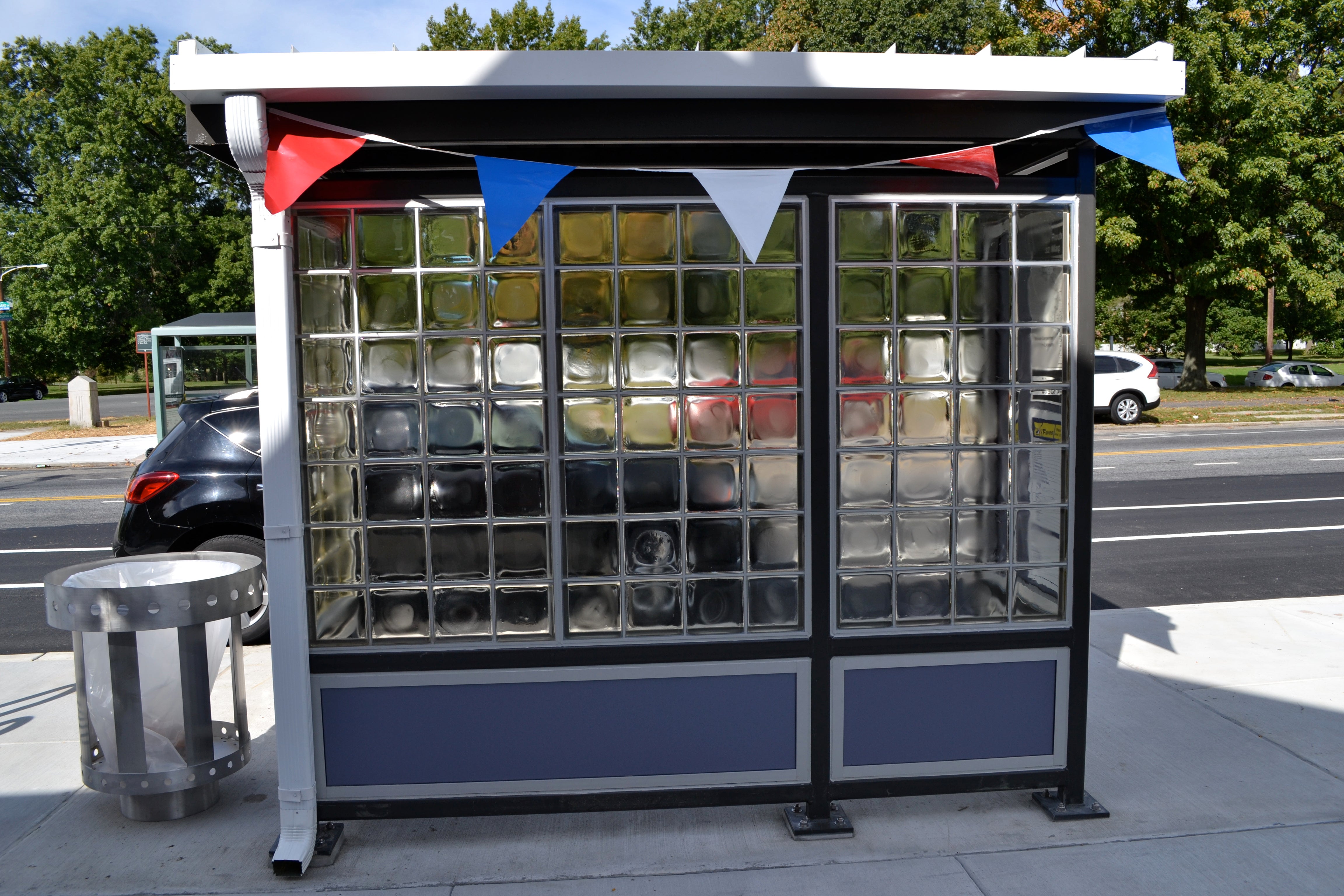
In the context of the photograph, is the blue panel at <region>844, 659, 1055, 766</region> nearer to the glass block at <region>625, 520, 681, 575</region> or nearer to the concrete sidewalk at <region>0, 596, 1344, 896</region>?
the concrete sidewalk at <region>0, 596, 1344, 896</region>

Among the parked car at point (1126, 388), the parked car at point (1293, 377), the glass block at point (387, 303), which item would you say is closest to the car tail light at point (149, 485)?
the glass block at point (387, 303)

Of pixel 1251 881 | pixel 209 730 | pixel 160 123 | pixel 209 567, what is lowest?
pixel 1251 881

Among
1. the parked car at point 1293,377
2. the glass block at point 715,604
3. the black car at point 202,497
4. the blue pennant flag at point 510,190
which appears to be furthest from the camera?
the parked car at point 1293,377

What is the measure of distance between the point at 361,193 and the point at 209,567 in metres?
2.13

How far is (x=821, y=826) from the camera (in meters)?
3.82

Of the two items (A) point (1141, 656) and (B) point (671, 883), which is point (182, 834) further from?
(A) point (1141, 656)

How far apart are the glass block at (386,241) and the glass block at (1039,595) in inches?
117

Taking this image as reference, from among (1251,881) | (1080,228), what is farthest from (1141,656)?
(1080,228)

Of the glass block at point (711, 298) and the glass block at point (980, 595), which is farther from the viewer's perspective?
the glass block at point (980, 595)

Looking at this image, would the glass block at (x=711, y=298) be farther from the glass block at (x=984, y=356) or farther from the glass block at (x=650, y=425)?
the glass block at (x=984, y=356)

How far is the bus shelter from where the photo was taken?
368 centimetres

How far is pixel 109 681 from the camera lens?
3895 mm

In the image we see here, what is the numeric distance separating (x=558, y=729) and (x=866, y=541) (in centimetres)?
155

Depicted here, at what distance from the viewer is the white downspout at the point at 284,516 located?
3.51 m
